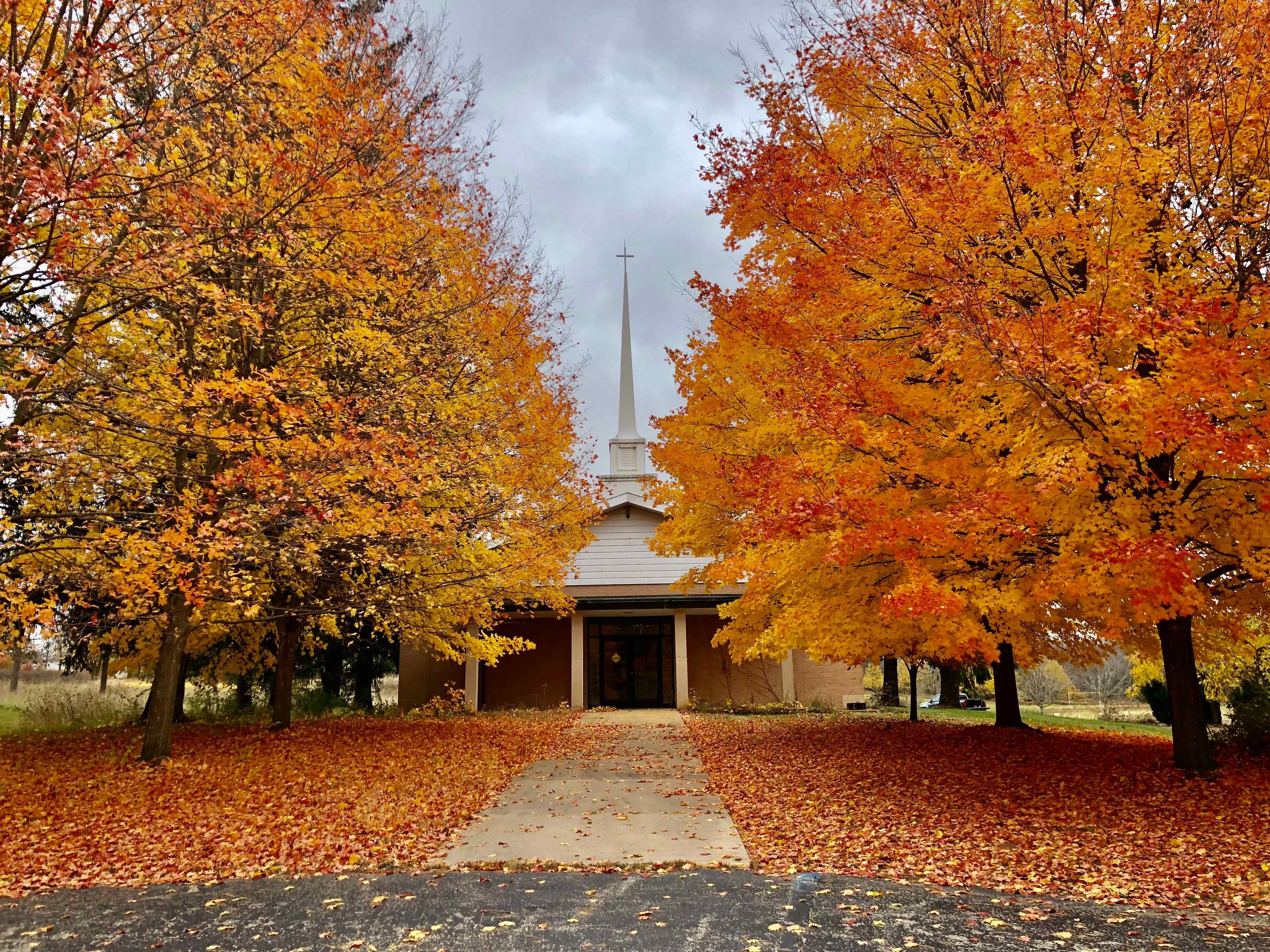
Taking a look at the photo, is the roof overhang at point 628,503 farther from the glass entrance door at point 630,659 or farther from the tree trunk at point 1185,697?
the tree trunk at point 1185,697

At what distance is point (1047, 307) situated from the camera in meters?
7.61

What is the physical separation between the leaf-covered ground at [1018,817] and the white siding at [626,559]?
9954mm

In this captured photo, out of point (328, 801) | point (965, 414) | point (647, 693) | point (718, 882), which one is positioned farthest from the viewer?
point (647, 693)

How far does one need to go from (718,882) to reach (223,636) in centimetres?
1373

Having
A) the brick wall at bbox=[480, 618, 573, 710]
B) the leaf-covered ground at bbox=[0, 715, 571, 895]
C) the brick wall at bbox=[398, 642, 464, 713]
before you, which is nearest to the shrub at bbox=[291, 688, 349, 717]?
the brick wall at bbox=[398, 642, 464, 713]

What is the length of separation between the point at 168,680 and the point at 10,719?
12.0m

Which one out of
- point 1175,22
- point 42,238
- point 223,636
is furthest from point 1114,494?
point 223,636

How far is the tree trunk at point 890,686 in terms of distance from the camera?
2612cm

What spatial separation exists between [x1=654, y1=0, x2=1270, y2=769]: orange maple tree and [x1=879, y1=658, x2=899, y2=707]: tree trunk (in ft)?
56.0

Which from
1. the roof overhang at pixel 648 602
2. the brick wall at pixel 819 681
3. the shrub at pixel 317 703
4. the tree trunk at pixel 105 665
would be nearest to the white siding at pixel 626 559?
the roof overhang at pixel 648 602

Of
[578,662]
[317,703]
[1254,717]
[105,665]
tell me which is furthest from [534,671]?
[1254,717]

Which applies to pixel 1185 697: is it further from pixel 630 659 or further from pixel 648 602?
pixel 630 659

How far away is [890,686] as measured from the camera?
1045 inches

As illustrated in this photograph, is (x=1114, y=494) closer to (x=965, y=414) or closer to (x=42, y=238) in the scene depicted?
(x=965, y=414)
